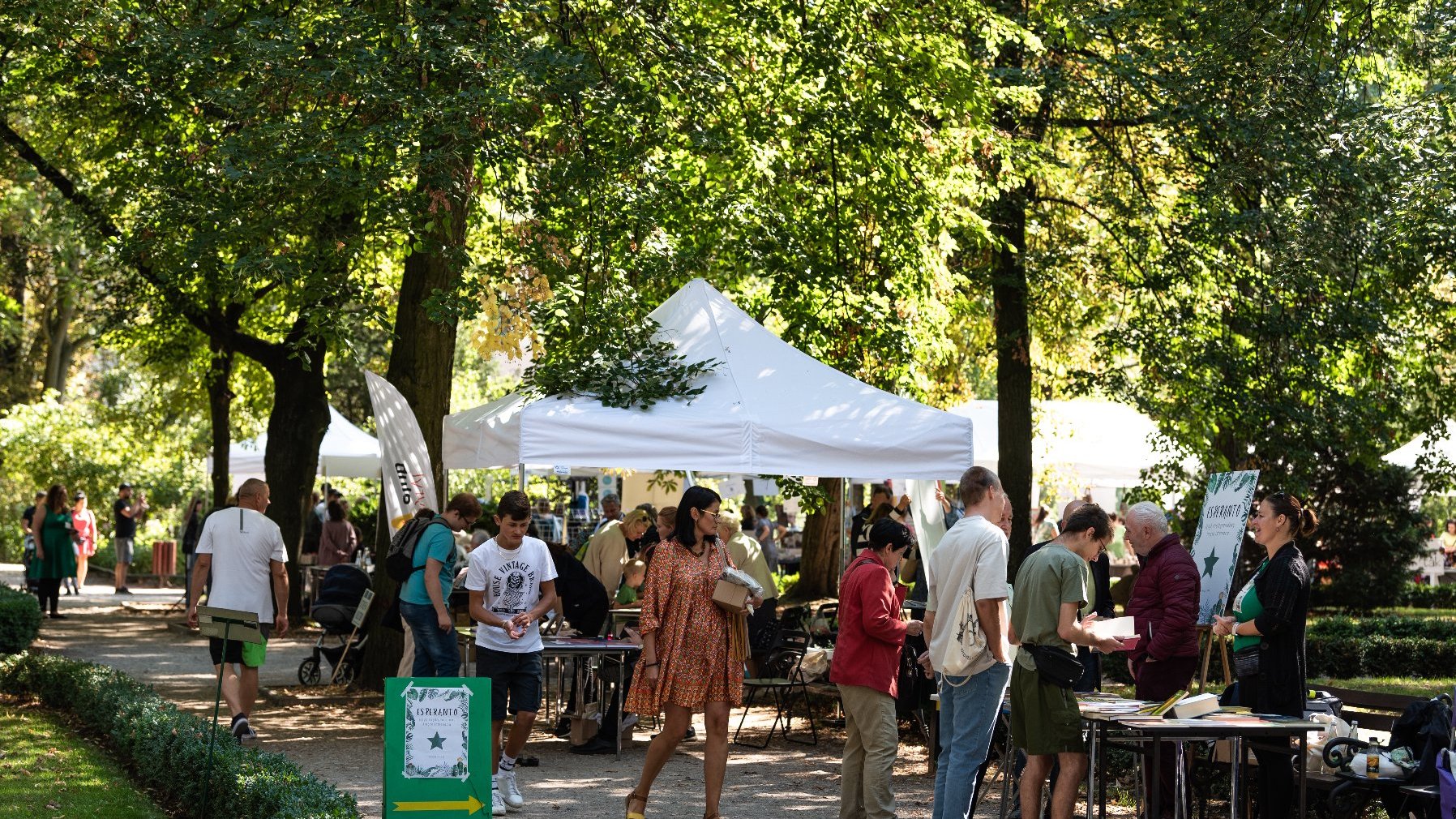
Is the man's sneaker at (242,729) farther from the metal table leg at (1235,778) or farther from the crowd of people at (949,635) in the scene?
the metal table leg at (1235,778)

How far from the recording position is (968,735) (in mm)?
7180

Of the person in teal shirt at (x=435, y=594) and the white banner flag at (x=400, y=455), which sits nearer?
the person in teal shirt at (x=435, y=594)

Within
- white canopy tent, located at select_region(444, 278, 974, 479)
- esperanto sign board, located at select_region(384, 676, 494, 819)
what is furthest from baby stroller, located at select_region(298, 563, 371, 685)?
esperanto sign board, located at select_region(384, 676, 494, 819)

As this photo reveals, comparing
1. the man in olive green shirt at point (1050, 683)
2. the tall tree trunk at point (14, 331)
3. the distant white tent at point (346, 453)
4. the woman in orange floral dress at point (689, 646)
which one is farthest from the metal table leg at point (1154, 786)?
the tall tree trunk at point (14, 331)

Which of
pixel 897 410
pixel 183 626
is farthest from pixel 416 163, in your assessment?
pixel 183 626

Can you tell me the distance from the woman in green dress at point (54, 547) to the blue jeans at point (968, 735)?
1616 centimetres

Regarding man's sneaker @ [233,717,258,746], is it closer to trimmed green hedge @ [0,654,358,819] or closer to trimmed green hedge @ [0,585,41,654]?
trimmed green hedge @ [0,654,358,819]

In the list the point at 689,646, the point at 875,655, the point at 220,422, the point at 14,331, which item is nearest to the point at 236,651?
the point at 689,646

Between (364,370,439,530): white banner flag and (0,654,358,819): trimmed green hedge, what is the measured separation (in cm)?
225

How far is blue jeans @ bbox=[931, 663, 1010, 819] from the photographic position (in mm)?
7121

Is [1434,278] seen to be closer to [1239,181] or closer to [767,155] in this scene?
[1239,181]

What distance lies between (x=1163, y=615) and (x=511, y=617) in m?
3.68

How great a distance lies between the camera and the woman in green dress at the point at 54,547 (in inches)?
794

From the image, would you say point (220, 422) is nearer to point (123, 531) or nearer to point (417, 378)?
point (123, 531)
